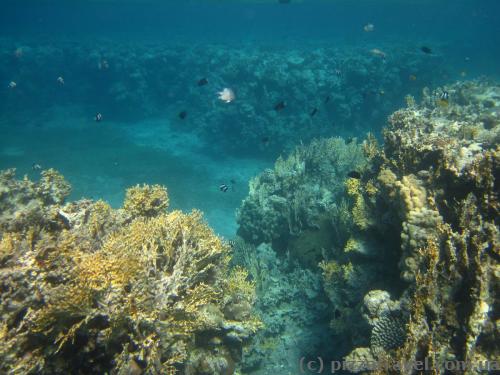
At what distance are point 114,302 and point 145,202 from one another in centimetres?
306

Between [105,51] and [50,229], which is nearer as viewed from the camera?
[50,229]

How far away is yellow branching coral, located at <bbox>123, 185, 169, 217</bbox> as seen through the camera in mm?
6066

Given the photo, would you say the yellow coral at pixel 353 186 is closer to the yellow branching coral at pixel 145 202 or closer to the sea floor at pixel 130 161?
A: the yellow branching coral at pixel 145 202

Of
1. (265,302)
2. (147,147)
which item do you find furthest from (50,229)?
(147,147)

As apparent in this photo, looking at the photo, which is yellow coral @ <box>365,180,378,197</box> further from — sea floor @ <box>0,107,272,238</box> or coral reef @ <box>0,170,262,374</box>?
sea floor @ <box>0,107,272,238</box>

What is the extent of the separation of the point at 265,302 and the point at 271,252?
1.83 m

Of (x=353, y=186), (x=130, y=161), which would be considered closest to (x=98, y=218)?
(x=353, y=186)

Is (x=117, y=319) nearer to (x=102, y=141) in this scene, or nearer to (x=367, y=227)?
(x=367, y=227)

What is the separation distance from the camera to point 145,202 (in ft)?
20.0

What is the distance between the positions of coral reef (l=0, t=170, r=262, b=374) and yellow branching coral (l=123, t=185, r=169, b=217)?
0.81 meters

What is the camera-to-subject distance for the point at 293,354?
645 cm

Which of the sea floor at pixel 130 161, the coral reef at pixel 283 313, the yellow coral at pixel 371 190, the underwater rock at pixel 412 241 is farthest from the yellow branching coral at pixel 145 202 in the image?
the sea floor at pixel 130 161

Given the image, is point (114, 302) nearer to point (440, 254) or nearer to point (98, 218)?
point (98, 218)

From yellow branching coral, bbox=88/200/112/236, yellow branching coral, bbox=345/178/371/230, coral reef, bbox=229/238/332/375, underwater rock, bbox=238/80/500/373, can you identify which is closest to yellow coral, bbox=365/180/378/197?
underwater rock, bbox=238/80/500/373
